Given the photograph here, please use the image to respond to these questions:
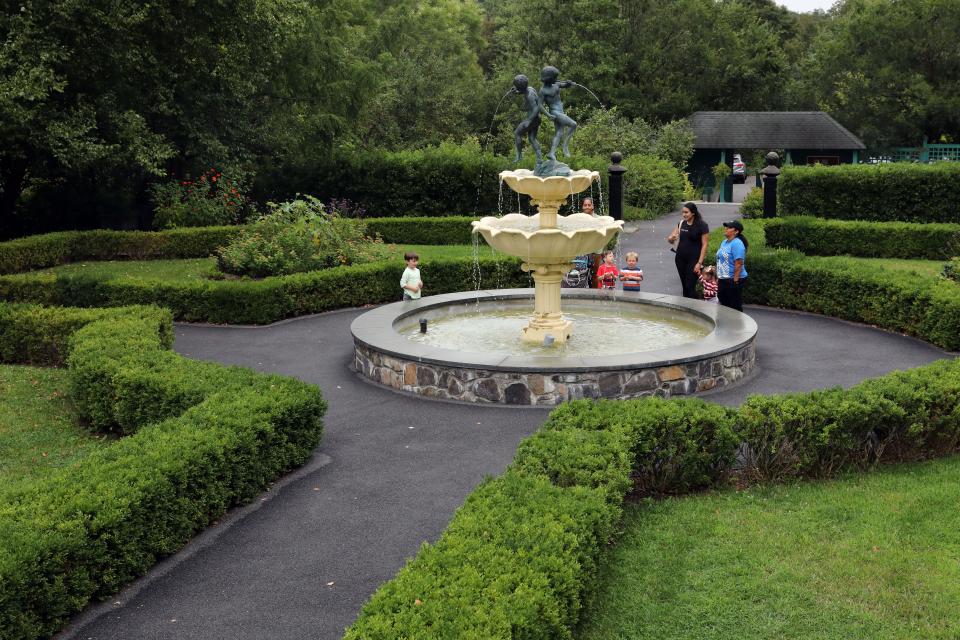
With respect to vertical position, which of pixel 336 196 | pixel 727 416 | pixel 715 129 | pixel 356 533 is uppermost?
pixel 715 129

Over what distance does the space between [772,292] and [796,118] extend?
30935mm

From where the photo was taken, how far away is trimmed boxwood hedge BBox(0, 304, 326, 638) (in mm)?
5160

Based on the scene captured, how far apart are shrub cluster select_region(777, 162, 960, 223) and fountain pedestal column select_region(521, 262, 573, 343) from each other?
15.1 m

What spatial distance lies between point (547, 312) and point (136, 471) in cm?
653

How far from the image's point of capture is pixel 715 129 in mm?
42719

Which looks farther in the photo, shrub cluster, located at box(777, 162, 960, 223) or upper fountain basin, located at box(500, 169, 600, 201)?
shrub cluster, located at box(777, 162, 960, 223)

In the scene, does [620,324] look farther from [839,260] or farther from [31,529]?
[31,529]

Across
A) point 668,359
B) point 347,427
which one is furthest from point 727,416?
point 347,427

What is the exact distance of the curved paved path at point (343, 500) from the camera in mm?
5457

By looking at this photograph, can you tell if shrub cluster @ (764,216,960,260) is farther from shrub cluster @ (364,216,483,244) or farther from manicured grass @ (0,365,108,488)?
manicured grass @ (0,365,108,488)

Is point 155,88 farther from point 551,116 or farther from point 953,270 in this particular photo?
point 953,270

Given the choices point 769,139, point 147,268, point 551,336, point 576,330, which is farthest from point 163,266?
point 769,139

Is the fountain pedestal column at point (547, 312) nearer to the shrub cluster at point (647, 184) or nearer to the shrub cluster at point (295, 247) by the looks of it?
the shrub cluster at point (295, 247)

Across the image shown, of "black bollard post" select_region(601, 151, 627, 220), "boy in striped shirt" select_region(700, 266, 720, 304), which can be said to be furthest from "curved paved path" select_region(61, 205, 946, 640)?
"black bollard post" select_region(601, 151, 627, 220)
